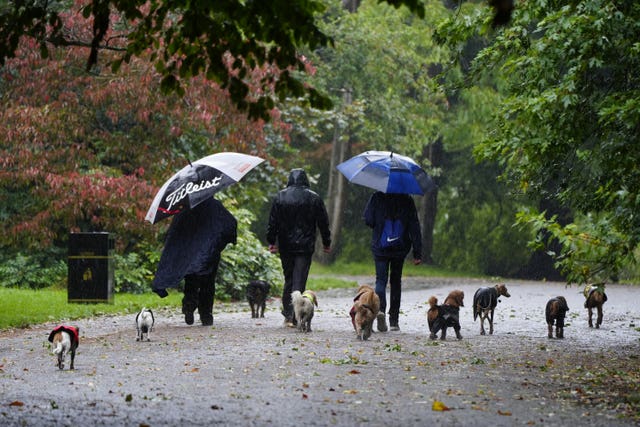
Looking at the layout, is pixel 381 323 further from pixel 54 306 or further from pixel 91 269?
pixel 91 269

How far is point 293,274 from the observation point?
1429 centimetres

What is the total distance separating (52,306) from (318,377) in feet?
28.0

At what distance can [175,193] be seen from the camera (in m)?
14.3

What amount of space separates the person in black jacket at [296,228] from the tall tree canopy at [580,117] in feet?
9.19

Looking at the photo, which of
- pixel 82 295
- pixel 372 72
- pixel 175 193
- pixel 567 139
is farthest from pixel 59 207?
pixel 372 72

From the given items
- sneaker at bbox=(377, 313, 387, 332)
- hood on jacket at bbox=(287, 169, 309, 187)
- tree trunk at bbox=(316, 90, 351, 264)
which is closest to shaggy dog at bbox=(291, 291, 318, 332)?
sneaker at bbox=(377, 313, 387, 332)

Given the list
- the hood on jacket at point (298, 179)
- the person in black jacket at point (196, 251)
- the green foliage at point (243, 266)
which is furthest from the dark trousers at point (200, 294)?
the green foliage at point (243, 266)

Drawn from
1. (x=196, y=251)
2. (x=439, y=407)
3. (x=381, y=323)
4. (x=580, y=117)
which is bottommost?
(x=439, y=407)

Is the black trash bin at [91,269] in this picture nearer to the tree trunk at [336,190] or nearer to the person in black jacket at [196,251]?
the person in black jacket at [196,251]

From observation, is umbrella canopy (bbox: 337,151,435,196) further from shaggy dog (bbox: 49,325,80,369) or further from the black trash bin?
the black trash bin

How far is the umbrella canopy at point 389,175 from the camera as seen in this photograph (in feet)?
45.7

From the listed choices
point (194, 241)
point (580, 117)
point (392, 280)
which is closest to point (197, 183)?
point (194, 241)

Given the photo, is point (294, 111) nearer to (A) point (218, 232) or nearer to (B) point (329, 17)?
(B) point (329, 17)

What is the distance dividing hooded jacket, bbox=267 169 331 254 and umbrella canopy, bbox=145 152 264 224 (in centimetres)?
59
